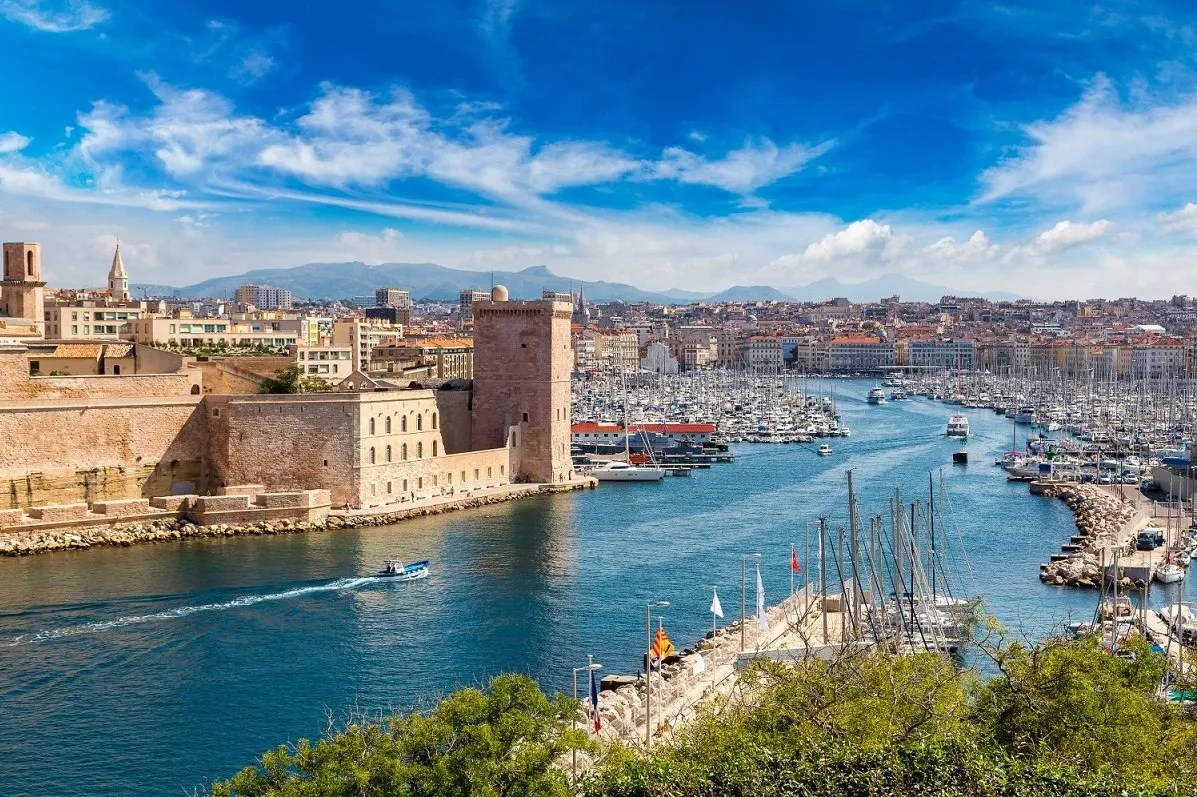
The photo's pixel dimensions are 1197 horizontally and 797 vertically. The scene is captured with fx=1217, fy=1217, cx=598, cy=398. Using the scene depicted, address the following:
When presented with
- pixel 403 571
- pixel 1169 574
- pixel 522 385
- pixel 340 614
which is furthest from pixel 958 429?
pixel 340 614

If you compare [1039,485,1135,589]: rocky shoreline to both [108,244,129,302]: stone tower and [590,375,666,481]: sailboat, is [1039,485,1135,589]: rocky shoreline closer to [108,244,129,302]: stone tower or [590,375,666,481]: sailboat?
[590,375,666,481]: sailboat

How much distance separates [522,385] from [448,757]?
22.2 meters

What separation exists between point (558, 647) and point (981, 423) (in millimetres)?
43797

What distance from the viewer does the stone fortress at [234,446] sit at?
75.2 ft

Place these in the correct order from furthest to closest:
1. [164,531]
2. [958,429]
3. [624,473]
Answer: [958,429] → [624,473] → [164,531]

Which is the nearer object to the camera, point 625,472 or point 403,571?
point 403,571

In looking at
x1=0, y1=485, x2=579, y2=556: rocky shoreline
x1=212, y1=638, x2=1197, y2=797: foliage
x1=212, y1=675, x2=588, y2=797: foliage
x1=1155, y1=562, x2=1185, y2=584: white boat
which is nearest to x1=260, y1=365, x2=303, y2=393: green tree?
x1=0, y1=485, x2=579, y2=556: rocky shoreline

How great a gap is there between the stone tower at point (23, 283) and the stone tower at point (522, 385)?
1348cm

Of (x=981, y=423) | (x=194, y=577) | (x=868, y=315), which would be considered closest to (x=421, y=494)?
(x=194, y=577)

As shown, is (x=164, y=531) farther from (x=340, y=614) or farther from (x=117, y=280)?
(x=117, y=280)

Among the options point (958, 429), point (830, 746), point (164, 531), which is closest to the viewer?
point (830, 746)

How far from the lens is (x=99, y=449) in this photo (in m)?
23.8

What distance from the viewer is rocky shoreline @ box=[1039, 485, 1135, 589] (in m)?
20.2

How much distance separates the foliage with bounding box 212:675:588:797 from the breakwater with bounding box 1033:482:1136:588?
12.2m
